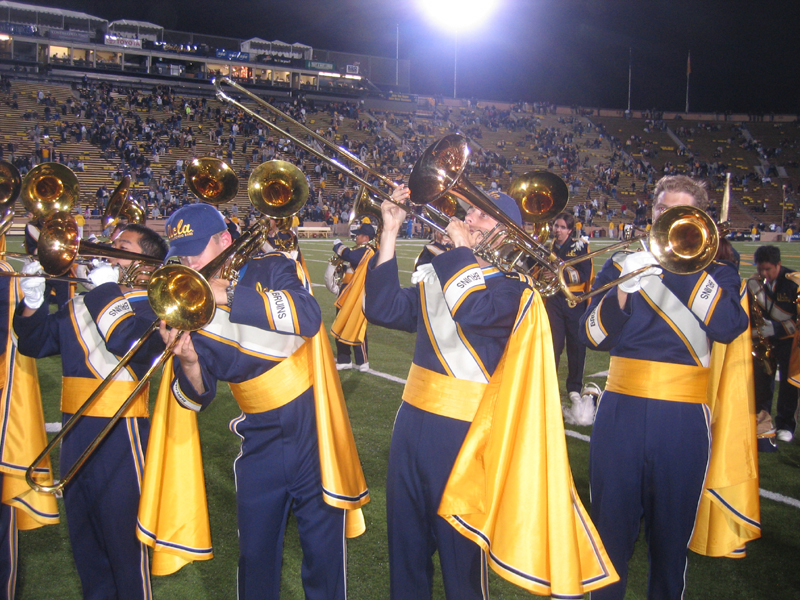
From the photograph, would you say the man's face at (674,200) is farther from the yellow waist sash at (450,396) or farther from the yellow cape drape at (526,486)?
the yellow waist sash at (450,396)

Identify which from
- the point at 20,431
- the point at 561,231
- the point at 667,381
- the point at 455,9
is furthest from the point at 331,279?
the point at 455,9

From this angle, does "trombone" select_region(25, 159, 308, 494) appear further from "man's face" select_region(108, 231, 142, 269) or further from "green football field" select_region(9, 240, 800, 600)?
"green football field" select_region(9, 240, 800, 600)

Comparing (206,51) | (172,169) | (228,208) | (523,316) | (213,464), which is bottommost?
(213,464)

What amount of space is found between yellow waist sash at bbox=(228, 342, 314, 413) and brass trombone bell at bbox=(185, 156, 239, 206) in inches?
49.7

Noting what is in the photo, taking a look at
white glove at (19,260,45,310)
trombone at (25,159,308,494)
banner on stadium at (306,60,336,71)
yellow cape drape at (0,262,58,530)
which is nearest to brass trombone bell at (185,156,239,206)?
trombone at (25,159,308,494)

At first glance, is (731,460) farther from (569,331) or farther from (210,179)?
(569,331)

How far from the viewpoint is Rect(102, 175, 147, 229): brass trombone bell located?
4062 millimetres

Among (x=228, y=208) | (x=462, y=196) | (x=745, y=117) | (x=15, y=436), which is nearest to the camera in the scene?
(x=462, y=196)

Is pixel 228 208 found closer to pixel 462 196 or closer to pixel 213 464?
pixel 213 464

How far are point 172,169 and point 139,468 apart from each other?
3084 cm

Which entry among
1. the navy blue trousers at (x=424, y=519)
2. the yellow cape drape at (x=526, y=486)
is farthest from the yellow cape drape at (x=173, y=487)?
the yellow cape drape at (x=526, y=486)

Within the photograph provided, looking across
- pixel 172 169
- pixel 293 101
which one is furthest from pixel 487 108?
pixel 172 169

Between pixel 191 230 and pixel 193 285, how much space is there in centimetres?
51

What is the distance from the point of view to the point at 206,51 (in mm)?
48469
